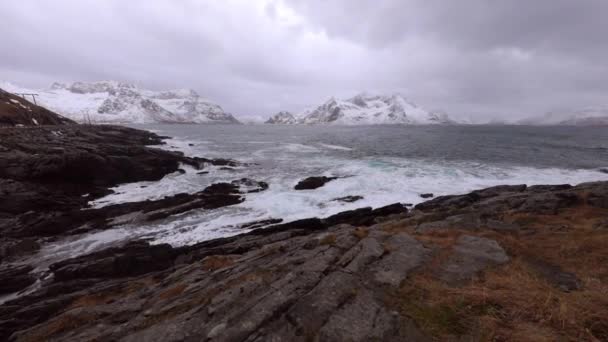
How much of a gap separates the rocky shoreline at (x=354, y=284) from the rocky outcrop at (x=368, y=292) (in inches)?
1.4

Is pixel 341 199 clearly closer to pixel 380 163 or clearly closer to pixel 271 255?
pixel 271 255

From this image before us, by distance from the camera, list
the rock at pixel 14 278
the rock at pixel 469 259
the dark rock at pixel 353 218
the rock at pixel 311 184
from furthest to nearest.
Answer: the rock at pixel 311 184 < the dark rock at pixel 353 218 < the rock at pixel 14 278 < the rock at pixel 469 259

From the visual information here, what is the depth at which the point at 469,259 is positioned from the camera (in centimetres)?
752

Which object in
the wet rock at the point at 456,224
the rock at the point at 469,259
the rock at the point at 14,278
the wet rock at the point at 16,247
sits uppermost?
the rock at the point at 469,259

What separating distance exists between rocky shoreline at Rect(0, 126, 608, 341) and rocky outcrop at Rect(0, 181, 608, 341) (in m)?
0.04

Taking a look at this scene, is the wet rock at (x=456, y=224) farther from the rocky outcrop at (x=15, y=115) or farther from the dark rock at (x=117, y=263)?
the rocky outcrop at (x=15, y=115)

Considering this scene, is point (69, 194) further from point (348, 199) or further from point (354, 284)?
point (354, 284)

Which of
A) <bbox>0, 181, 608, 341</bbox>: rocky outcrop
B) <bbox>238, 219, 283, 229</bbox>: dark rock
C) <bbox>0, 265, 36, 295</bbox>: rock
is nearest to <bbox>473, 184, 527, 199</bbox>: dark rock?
<bbox>0, 181, 608, 341</bbox>: rocky outcrop

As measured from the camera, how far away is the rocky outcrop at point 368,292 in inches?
186

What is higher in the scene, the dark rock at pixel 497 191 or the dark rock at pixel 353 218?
the dark rock at pixel 497 191

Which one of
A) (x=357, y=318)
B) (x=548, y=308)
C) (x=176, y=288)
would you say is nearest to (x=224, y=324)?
(x=357, y=318)

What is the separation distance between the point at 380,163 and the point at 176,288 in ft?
124

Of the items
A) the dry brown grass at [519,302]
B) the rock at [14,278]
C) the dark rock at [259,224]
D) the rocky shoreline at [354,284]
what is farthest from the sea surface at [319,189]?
the dry brown grass at [519,302]

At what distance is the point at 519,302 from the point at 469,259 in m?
2.73
